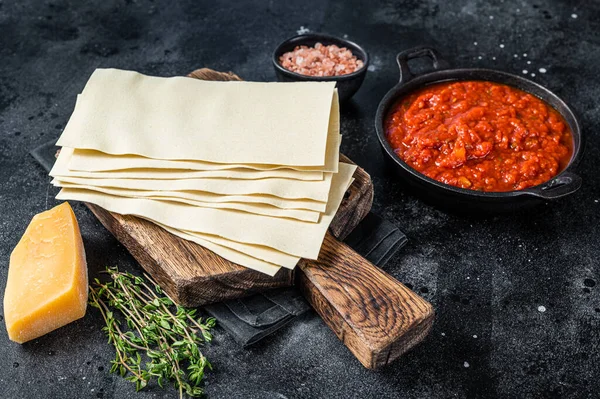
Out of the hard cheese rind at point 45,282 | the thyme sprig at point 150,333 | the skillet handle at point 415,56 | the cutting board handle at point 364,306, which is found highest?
the skillet handle at point 415,56

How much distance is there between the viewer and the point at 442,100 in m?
3.04

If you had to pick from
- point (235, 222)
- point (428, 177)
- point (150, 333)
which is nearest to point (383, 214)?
point (428, 177)

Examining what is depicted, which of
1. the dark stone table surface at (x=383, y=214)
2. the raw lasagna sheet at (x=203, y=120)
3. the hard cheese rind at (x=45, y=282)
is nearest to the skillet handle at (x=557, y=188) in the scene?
the dark stone table surface at (x=383, y=214)

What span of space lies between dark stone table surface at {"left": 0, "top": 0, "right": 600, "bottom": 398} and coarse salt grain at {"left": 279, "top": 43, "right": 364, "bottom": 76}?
0.77 ft

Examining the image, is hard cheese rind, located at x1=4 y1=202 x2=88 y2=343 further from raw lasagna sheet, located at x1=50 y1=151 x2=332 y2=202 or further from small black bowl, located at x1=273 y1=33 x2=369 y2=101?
small black bowl, located at x1=273 y1=33 x2=369 y2=101

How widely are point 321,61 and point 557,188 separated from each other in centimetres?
128

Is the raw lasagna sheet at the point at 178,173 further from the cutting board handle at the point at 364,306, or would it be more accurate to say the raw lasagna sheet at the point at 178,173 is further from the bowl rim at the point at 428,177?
the bowl rim at the point at 428,177

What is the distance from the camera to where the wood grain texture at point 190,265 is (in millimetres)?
2316

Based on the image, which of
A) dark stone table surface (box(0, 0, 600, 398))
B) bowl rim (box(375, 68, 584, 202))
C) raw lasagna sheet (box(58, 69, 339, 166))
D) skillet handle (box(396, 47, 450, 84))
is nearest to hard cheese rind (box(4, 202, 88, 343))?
dark stone table surface (box(0, 0, 600, 398))

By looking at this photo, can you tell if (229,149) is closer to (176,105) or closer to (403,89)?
(176,105)

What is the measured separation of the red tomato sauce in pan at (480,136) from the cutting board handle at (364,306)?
0.60 meters

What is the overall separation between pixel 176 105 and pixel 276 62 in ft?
2.44

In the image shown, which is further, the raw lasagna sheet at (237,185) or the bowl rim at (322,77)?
the bowl rim at (322,77)

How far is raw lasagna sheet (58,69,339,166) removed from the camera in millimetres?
2482
